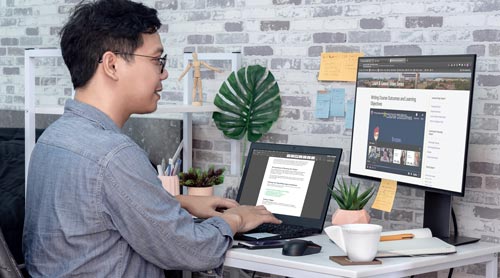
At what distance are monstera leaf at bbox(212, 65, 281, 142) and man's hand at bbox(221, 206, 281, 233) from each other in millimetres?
707

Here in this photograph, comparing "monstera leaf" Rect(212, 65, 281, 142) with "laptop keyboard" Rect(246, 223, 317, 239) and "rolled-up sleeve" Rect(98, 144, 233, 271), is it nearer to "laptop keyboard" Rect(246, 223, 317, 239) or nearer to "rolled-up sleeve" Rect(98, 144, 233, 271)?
"laptop keyboard" Rect(246, 223, 317, 239)

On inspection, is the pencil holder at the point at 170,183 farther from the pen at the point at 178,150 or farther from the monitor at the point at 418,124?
the monitor at the point at 418,124

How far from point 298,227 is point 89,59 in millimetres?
919

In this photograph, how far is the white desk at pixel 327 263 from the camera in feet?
7.04

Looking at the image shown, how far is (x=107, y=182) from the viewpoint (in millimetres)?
2008

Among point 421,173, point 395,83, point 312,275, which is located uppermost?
point 395,83

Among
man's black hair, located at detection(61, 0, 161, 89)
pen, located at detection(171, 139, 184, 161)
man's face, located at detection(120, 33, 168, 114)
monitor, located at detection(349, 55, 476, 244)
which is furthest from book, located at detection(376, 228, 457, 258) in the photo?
pen, located at detection(171, 139, 184, 161)

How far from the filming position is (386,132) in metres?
2.68

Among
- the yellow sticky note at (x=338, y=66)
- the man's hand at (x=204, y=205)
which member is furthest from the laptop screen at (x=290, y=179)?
the yellow sticky note at (x=338, y=66)

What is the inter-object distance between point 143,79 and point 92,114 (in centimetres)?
18

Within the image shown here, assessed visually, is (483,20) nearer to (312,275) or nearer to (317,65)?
(317,65)

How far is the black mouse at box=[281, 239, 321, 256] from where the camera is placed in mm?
2280

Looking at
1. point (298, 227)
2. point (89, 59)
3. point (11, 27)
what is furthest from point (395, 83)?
point (11, 27)

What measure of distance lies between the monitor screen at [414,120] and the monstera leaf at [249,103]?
0.54 metres
